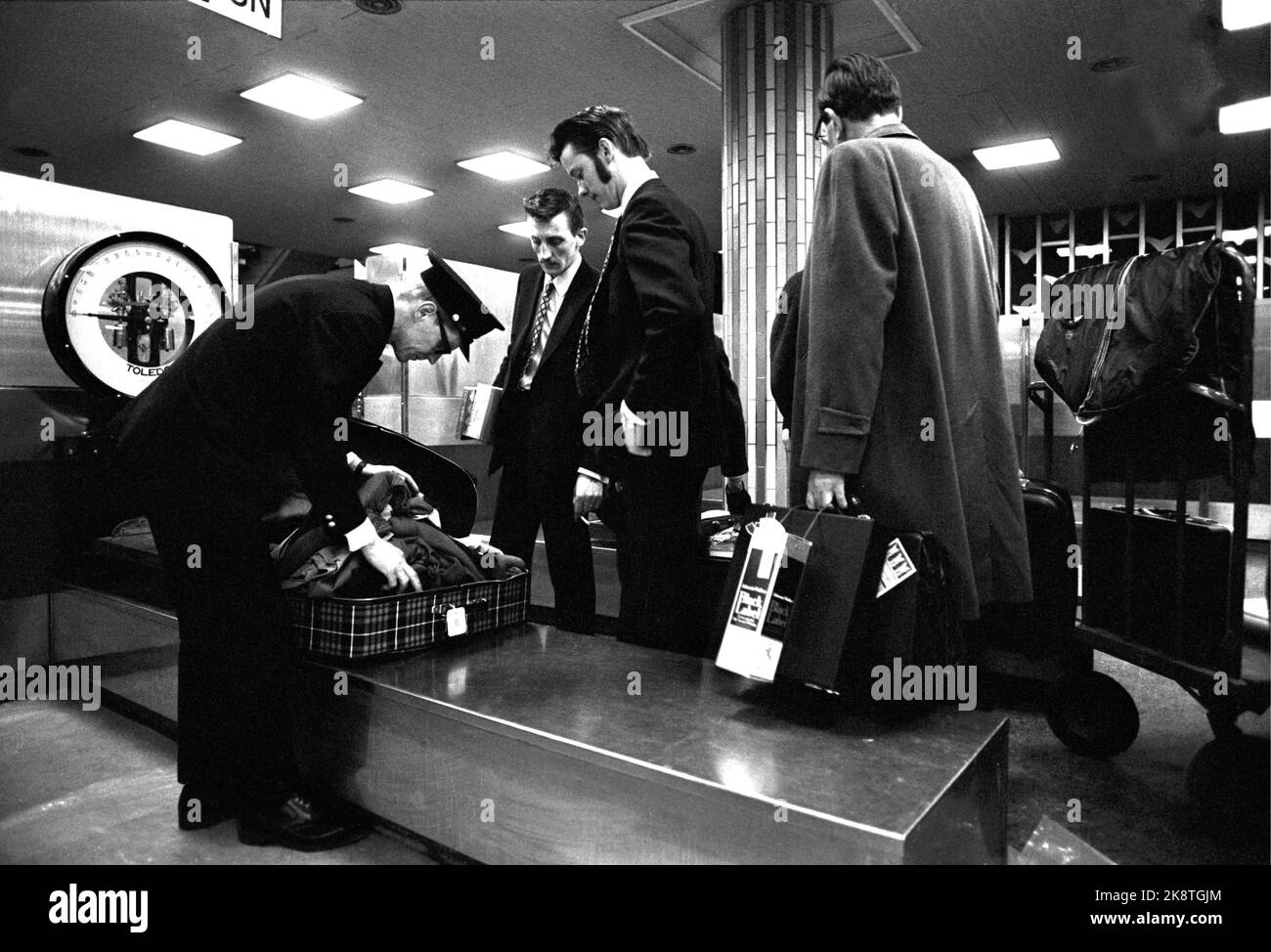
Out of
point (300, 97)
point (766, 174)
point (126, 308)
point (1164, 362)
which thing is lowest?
point (1164, 362)

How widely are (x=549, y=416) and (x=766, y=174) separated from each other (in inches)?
112

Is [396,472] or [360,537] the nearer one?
[360,537]

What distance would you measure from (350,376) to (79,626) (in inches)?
62.5

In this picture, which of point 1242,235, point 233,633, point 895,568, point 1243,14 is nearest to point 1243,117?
point 1243,14

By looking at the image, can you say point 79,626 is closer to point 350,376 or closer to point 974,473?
point 350,376

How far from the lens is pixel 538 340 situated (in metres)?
2.69

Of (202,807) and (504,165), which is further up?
(504,165)

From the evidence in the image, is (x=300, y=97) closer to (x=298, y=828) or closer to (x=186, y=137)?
(x=186, y=137)

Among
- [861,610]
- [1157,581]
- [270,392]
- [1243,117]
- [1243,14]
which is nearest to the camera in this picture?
[861,610]

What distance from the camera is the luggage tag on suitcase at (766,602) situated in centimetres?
158

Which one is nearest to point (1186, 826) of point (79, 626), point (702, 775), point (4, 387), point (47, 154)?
point (702, 775)

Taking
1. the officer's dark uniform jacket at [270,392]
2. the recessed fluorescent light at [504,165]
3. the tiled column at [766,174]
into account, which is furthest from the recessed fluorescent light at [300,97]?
the officer's dark uniform jacket at [270,392]

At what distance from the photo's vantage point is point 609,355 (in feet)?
7.02

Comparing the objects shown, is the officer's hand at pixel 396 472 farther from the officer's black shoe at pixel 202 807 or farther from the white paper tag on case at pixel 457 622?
the officer's black shoe at pixel 202 807
